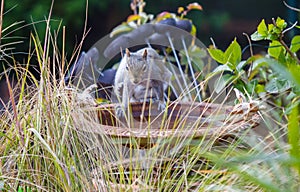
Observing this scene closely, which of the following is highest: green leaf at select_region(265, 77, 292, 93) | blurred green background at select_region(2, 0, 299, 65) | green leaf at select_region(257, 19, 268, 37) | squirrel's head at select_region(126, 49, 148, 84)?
green leaf at select_region(257, 19, 268, 37)

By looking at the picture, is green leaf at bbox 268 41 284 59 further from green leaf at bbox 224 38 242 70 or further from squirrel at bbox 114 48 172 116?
squirrel at bbox 114 48 172 116

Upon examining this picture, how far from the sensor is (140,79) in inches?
64.7

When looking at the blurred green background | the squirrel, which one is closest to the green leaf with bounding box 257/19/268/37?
the squirrel

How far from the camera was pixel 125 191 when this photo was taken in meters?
1.27

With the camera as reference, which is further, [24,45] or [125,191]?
[24,45]

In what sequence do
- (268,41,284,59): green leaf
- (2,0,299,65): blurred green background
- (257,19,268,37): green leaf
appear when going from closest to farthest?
(257,19,268,37): green leaf < (268,41,284,59): green leaf < (2,0,299,65): blurred green background

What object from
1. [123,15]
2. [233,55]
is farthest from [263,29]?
[123,15]

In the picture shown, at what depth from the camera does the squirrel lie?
64.4 inches

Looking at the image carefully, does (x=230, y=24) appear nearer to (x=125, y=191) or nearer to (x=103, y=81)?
(x=103, y=81)

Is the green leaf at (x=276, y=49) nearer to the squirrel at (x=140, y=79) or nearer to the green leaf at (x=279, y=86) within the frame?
the green leaf at (x=279, y=86)

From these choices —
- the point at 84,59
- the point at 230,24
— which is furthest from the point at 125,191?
the point at 230,24

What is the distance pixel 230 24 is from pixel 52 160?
4.05 m

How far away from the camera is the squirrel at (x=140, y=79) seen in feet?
5.36

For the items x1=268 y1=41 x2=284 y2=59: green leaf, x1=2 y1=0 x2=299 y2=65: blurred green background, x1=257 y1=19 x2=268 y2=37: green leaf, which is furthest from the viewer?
x1=2 y1=0 x2=299 y2=65: blurred green background
